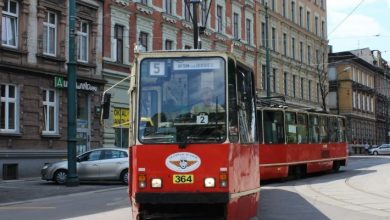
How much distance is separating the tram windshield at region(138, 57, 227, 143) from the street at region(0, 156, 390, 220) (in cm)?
370

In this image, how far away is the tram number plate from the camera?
9023mm

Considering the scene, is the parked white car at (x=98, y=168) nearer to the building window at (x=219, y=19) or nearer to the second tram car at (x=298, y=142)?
the second tram car at (x=298, y=142)

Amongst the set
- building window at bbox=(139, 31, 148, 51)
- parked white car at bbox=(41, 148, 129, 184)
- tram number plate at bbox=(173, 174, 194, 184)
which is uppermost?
building window at bbox=(139, 31, 148, 51)

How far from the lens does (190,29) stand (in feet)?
132

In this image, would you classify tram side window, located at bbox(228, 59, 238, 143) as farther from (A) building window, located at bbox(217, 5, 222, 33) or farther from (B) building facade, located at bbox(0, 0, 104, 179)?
(A) building window, located at bbox(217, 5, 222, 33)

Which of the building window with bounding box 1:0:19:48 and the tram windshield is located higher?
the building window with bounding box 1:0:19:48

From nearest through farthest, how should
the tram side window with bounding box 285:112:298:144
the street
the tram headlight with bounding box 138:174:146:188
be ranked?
the tram headlight with bounding box 138:174:146:188, the street, the tram side window with bounding box 285:112:298:144

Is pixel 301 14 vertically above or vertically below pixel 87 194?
above

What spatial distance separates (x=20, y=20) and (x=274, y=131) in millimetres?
12425

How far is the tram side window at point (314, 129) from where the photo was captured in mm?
25027

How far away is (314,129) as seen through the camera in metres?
25.5

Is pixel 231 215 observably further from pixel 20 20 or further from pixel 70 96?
pixel 20 20

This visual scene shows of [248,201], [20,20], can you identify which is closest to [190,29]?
[20,20]

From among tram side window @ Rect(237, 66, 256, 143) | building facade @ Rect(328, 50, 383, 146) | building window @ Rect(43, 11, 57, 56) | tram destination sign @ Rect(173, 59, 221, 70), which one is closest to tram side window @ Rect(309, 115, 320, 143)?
building window @ Rect(43, 11, 57, 56)
